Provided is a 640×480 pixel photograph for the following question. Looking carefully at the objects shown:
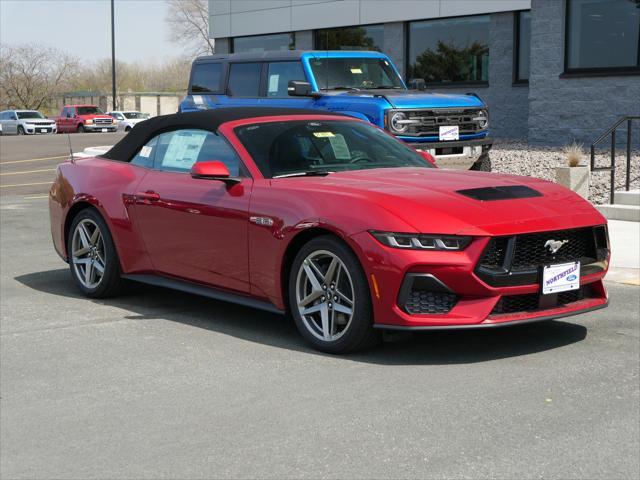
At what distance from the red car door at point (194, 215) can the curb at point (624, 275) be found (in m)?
3.90

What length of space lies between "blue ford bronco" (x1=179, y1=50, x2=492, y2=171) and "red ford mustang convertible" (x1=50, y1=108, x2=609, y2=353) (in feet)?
19.9

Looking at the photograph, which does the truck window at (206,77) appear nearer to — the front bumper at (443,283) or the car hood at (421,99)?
the car hood at (421,99)

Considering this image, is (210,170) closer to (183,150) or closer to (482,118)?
(183,150)

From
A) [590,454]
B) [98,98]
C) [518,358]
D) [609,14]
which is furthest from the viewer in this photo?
[98,98]

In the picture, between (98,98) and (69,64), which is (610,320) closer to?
(98,98)

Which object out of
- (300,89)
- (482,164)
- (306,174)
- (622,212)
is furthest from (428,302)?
(482,164)

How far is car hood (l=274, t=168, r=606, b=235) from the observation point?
6000 millimetres

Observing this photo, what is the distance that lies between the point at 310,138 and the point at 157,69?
149599 millimetres

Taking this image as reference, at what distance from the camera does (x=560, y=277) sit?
623 centimetres

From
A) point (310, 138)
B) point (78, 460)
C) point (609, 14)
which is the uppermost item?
point (609, 14)

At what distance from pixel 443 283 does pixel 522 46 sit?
21823mm

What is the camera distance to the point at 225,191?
7.08 meters

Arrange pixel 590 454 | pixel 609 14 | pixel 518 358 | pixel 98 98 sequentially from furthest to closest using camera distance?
1. pixel 98 98
2. pixel 609 14
3. pixel 518 358
4. pixel 590 454

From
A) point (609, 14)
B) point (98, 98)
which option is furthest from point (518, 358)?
point (98, 98)
